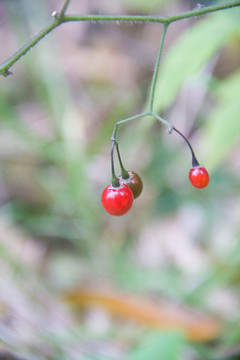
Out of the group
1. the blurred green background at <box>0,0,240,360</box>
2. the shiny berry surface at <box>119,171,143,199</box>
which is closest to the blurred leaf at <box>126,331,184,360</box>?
the blurred green background at <box>0,0,240,360</box>

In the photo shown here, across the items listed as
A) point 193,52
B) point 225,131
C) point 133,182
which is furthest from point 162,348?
point 193,52

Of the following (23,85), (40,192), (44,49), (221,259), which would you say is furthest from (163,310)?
(23,85)

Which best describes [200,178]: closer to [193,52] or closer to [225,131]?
[225,131]

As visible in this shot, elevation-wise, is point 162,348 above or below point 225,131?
below

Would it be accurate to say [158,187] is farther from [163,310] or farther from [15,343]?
[15,343]

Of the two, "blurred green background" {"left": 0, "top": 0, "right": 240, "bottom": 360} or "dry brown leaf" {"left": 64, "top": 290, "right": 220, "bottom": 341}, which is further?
"dry brown leaf" {"left": 64, "top": 290, "right": 220, "bottom": 341}

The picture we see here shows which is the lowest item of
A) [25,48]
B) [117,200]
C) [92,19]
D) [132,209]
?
[117,200]

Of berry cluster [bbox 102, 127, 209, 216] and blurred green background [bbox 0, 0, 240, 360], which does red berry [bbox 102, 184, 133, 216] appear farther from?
blurred green background [bbox 0, 0, 240, 360]

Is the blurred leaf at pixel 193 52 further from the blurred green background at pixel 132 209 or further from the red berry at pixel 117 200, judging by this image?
the red berry at pixel 117 200
